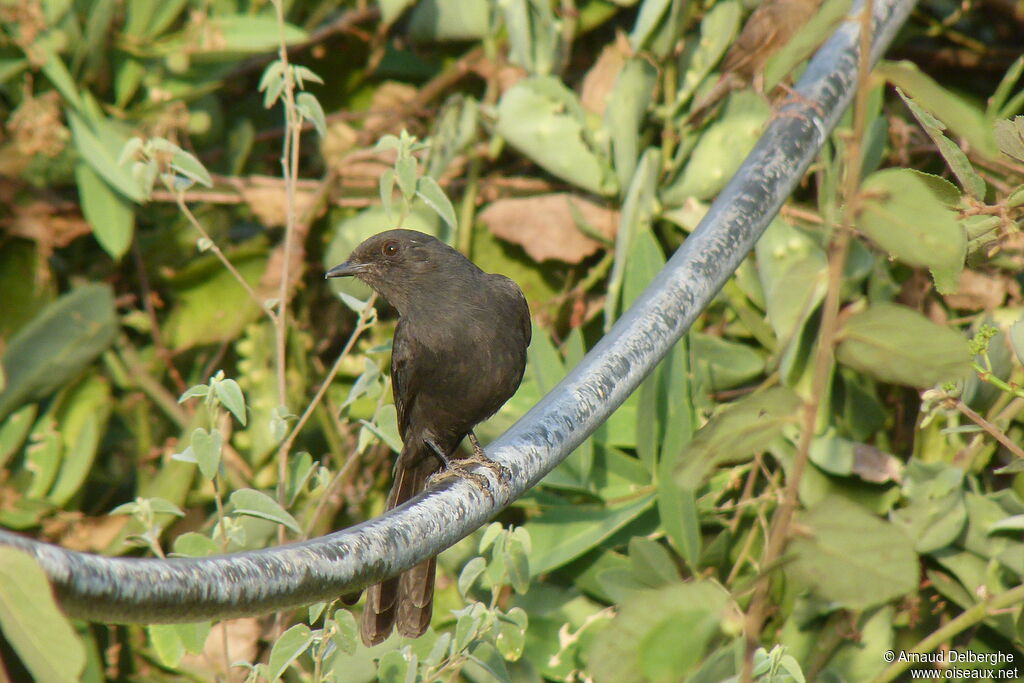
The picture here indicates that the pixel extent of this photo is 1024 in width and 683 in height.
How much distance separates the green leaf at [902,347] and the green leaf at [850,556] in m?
0.12

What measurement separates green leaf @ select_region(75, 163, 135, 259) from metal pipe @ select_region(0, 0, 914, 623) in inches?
87.9

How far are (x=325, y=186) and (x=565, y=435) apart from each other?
2.24m

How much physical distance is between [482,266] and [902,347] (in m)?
3.20

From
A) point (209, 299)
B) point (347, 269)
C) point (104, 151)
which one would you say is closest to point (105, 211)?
point (104, 151)

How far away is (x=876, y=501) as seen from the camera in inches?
128

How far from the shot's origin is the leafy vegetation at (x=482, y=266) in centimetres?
285

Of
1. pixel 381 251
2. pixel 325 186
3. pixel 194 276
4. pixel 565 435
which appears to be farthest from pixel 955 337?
pixel 194 276

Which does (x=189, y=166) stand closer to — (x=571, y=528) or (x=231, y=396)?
(x=231, y=396)

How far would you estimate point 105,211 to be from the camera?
153 inches

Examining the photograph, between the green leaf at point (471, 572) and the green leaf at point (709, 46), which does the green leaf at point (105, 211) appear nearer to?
the green leaf at point (709, 46)

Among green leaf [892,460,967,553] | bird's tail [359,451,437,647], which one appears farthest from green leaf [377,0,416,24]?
green leaf [892,460,967,553]

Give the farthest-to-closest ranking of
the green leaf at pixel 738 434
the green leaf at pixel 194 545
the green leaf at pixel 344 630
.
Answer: the green leaf at pixel 194 545 → the green leaf at pixel 344 630 → the green leaf at pixel 738 434

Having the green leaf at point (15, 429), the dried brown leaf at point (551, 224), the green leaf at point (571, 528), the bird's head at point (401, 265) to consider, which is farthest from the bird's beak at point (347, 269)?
the green leaf at point (15, 429)

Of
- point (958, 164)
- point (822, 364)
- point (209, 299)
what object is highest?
point (822, 364)
